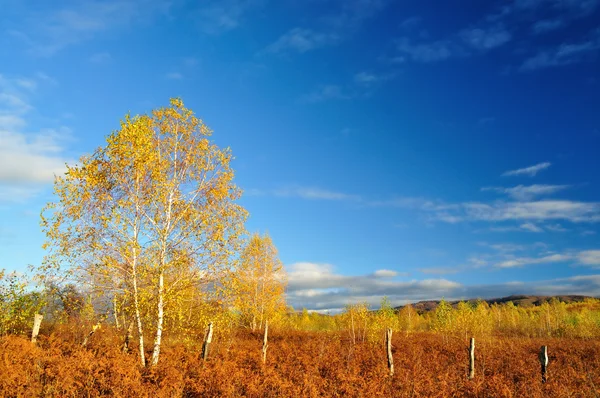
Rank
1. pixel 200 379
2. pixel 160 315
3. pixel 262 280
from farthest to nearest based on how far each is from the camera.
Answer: pixel 262 280
pixel 160 315
pixel 200 379

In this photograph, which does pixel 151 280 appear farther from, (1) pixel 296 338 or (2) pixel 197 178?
(1) pixel 296 338

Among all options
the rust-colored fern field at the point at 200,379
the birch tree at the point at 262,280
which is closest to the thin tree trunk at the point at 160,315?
the rust-colored fern field at the point at 200,379

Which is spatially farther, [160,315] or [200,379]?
[160,315]

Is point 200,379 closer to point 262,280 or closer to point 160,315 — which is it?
point 160,315

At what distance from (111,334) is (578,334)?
6562 centimetres

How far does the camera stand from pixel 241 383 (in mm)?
14016

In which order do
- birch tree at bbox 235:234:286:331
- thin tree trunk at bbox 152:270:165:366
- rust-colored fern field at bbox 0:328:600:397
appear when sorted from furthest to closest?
birch tree at bbox 235:234:286:331
thin tree trunk at bbox 152:270:165:366
rust-colored fern field at bbox 0:328:600:397


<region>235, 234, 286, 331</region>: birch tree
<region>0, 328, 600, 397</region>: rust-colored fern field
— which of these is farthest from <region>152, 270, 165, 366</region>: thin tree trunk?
<region>235, 234, 286, 331</region>: birch tree

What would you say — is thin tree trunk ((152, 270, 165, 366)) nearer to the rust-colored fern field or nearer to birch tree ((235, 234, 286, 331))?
the rust-colored fern field

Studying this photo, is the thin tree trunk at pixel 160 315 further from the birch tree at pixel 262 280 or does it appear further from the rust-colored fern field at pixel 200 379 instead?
the birch tree at pixel 262 280

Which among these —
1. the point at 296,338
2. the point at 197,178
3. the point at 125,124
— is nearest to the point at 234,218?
the point at 197,178

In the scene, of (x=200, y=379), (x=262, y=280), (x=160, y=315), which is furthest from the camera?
(x=262, y=280)

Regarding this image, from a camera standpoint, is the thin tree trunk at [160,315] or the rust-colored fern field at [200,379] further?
the thin tree trunk at [160,315]

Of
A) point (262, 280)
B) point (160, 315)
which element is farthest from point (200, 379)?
point (262, 280)
